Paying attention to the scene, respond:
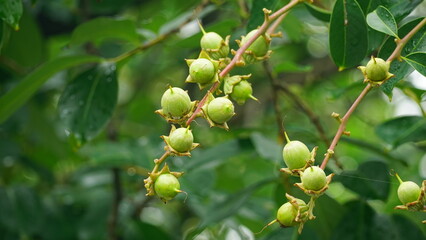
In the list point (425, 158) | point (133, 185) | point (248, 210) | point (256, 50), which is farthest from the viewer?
point (425, 158)

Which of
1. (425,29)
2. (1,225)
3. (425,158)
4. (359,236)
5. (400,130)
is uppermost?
(425,29)

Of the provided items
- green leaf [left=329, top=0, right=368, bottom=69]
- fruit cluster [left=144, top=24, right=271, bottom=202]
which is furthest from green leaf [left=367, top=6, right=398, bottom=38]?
fruit cluster [left=144, top=24, right=271, bottom=202]

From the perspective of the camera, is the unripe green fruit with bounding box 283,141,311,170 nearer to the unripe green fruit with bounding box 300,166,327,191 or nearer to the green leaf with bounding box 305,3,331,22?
the unripe green fruit with bounding box 300,166,327,191

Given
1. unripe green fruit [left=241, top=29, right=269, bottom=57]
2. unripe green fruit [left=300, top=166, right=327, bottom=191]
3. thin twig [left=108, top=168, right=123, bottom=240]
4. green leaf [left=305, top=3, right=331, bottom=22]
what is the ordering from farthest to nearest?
thin twig [left=108, top=168, right=123, bottom=240] → green leaf [left=305, top=3, right=331, bottom=22] → unripe green fruit [left=241, top=29, right=269, bottom=57] → unripe green fruit [left=300, top=166, right=327, bottom=191]

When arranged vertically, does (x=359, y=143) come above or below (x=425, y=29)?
Answer: below

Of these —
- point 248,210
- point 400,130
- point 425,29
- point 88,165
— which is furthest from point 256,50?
point 88,165

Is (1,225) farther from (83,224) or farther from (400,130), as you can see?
(400,130)

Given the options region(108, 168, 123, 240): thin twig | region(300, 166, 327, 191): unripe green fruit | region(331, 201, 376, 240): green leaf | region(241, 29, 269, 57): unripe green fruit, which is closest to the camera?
region(300, 166, 327, 191): unripe green fruit

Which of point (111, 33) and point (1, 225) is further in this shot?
point (1, 225)
